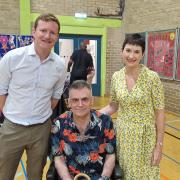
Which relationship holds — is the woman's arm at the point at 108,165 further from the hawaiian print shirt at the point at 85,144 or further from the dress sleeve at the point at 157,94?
the dress sleeve at the point at 157,94

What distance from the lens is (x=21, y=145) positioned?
181 cm

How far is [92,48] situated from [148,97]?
6316 millimetres

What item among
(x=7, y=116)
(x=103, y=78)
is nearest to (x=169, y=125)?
(x=103, y=78)

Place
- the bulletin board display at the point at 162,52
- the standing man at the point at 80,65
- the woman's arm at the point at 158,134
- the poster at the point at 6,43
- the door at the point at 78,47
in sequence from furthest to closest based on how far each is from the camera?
the door at the point at 78,47 < the bulletin board display at the point at 162,52 < the standing man at the point at 80,65 < the poster at the point at 6,43 < the woman's arm at the point at 158,134

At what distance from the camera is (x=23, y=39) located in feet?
17.3

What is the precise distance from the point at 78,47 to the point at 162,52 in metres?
2.59

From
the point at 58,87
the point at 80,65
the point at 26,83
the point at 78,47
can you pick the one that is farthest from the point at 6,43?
the point at 26,83

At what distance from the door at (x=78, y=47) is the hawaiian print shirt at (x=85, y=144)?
5840 mm

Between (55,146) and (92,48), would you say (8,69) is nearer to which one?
(55,146)

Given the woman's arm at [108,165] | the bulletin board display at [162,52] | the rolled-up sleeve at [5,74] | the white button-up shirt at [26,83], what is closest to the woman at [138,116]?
the woman's arm at [108,165]

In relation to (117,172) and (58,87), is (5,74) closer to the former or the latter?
(58,87)

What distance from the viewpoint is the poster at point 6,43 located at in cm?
508

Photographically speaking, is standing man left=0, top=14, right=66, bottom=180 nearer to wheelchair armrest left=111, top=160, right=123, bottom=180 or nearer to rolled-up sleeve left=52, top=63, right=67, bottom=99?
rolled-up sleeve left=52, top=63, right=67, bottom=99

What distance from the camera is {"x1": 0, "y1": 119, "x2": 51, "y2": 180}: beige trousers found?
179cm
